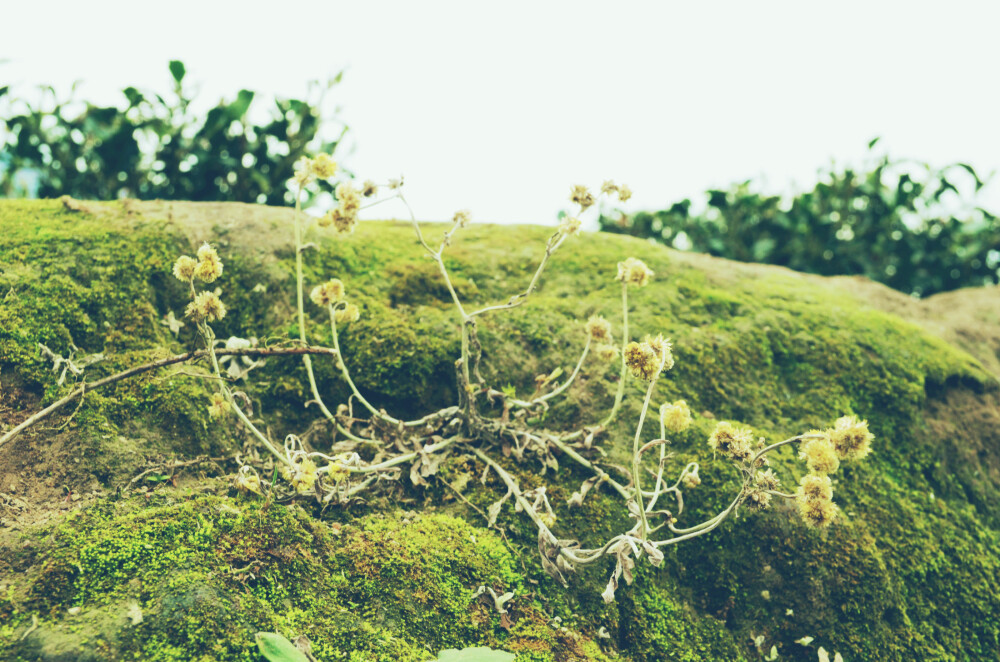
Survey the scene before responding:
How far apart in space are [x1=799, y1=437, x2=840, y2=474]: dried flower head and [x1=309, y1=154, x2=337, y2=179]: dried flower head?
2093 millimetres

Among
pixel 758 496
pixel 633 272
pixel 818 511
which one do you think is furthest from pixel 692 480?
pixel 633 272

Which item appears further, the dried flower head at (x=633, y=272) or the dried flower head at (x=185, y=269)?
the dried flower head at (x=633, y=272)

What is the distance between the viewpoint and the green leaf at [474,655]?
1.89 meters

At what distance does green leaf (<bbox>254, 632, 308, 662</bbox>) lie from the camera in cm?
184

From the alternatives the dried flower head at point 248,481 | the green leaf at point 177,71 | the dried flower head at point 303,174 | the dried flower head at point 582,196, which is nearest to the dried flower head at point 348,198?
the dried flower head at point 303,174

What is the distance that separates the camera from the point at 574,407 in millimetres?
3270

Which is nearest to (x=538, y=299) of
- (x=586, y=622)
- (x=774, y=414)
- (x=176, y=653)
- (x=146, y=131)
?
(x=774, y=414)

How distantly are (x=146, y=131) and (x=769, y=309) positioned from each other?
5.42 metres

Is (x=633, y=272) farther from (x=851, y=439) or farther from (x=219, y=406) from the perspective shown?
(x=219, y=406)

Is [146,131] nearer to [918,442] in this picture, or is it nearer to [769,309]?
[769,309]

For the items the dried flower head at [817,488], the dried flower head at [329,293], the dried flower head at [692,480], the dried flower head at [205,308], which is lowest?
the dried flower head at [692,480]

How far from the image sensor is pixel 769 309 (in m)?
4.20

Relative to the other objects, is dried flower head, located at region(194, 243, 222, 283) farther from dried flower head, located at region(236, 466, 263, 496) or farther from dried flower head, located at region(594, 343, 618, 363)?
dried flower head, located at region(594, 343, 618, 363)

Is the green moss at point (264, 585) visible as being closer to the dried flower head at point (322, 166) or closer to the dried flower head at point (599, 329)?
the dried flower head at point (599, 329)
